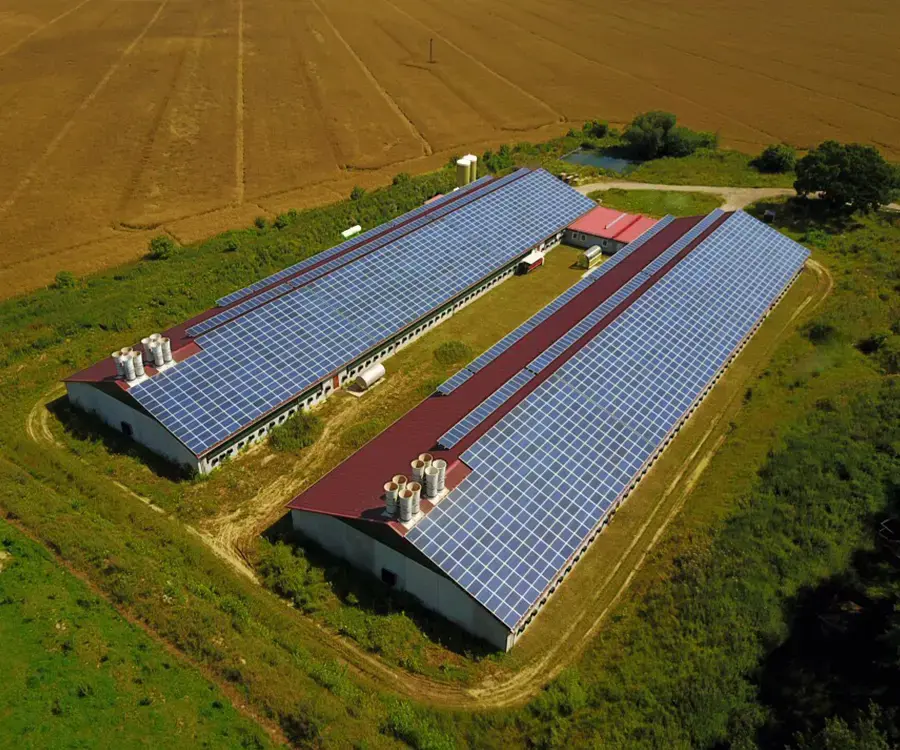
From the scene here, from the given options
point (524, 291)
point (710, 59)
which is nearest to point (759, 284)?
point (524, 291)

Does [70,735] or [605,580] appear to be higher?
[70,735]

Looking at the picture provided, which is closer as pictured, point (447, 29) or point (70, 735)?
point (70, 735)

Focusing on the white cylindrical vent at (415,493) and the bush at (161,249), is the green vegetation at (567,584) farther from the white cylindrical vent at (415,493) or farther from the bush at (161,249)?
the bush at (161,249)

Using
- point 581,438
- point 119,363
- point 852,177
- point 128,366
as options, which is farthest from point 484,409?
point 852,177

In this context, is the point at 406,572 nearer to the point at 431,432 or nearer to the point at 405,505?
the point at 405,505

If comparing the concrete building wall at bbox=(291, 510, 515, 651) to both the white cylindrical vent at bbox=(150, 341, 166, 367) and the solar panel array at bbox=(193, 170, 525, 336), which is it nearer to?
the white cylindrical vent at bbox=(150, 341, 166, 367)

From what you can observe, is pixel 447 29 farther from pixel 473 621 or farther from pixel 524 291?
pixel 473 621
